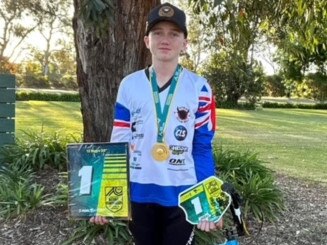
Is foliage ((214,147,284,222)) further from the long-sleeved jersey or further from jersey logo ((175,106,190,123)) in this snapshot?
jersey logo ((175,106,190,123))

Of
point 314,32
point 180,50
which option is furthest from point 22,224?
point 314,32

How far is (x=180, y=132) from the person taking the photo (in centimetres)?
273

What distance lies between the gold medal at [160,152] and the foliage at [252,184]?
266 centimetres

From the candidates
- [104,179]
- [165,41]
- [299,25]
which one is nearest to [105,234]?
[104,179]

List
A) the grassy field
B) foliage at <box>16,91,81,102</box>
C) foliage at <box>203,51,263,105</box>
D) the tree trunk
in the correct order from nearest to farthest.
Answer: the tree trunk < the grassy field < foliage at <box>203,51,263,105</box> < foliage at <box>16,91,81,102</box>

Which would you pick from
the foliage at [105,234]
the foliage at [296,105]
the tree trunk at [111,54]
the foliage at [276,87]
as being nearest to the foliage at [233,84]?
the foliage at [296,105]

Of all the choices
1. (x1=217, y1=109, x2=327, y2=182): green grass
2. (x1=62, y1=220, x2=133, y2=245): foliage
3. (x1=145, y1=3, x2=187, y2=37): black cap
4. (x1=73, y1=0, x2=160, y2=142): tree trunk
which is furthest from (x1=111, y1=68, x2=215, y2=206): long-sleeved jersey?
(x1=217, y1=109, x2=327, y2=182): green grass

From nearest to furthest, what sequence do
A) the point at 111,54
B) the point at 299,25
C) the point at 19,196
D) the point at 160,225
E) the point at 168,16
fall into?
the point at 168,16 → the point at 160,225 → the point at 19,196 → the point at 111,54 → the point at 299,25

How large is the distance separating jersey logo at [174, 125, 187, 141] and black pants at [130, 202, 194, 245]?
0.38 metres

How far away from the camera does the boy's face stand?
2.76m

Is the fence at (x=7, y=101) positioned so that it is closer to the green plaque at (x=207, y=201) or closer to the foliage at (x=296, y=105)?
the green plaque at (x=207, y=201)

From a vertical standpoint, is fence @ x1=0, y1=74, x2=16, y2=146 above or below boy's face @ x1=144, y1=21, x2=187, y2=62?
below

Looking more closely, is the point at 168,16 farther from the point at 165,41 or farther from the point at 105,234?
the point at 105,234

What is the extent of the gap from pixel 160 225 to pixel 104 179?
45 centimetres
